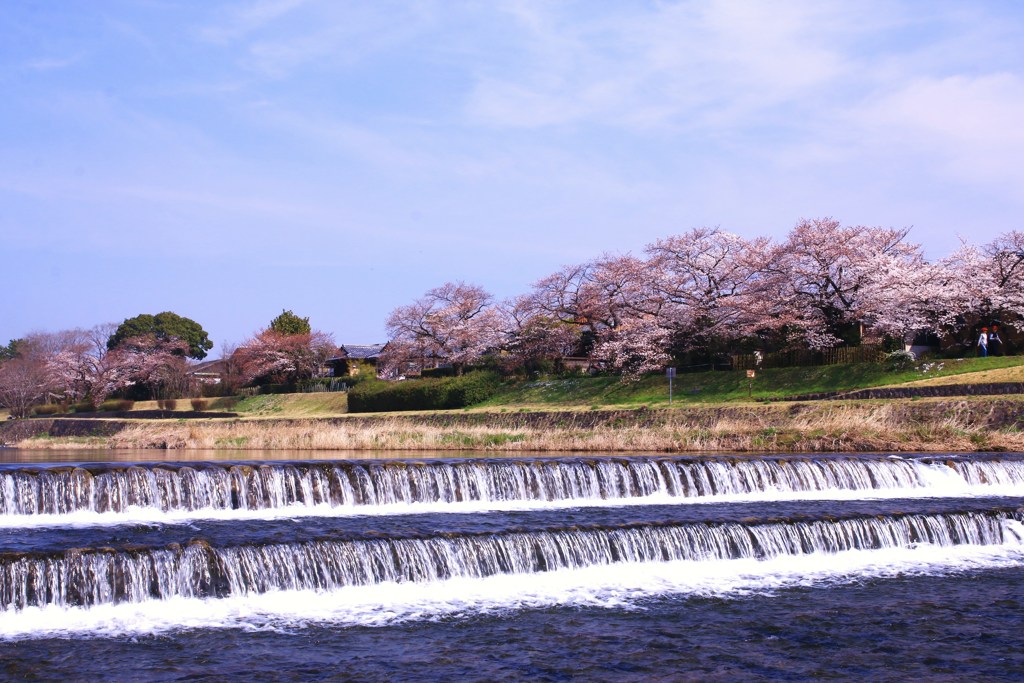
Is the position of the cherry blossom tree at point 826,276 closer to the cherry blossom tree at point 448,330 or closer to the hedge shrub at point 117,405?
Result: the cherry blossom tree at point 448,330

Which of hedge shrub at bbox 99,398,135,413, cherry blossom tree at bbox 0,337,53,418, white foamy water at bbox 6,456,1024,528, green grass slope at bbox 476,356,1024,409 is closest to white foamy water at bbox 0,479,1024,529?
white foamy water at bbox 6,456,1024,528

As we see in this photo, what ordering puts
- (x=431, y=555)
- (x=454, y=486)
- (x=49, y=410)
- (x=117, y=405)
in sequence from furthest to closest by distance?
(x=117, y=405), (x=49, y=410), (x=454, y=486), (x=431, y=555)

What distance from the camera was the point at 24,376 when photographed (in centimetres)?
7369

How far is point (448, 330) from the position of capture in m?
66.4

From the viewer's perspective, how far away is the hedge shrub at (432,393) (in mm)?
54375

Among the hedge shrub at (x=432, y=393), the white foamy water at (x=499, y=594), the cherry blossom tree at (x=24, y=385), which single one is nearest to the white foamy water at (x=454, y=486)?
the white foamy water at (x=499, y=594)

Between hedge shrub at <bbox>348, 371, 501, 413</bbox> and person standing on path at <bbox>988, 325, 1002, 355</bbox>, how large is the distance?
25.8 metres

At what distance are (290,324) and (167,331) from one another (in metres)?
13.9

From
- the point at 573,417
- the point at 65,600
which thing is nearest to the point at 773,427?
the point at 573,417

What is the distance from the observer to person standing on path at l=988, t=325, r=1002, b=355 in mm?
42281

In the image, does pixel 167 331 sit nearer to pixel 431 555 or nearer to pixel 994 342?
pixel 994 342

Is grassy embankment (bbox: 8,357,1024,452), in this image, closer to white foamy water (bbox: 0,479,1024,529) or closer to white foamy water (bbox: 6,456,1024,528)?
white foamy water (bbox: 0,479,1024,529)

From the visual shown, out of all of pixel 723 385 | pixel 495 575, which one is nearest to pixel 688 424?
pixel 723 385

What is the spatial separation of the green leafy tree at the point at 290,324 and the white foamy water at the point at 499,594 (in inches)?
3294
